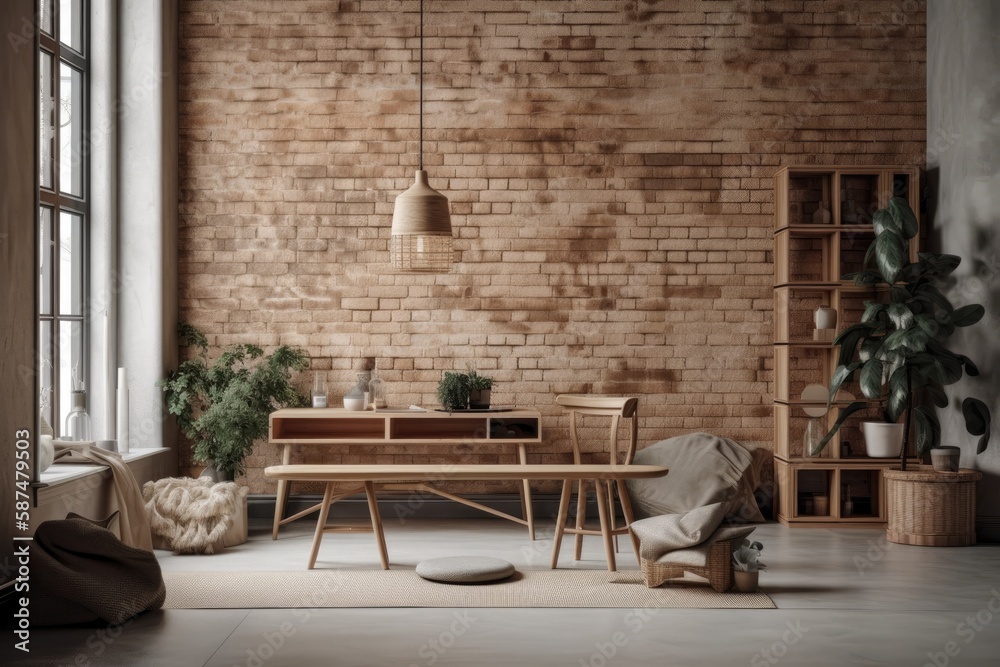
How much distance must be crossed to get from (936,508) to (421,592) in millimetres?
3310

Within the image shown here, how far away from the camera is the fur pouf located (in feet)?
17.9

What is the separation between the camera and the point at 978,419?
581cm

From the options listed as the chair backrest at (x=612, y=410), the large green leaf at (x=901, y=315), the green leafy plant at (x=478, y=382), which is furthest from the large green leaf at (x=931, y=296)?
the green leafy plant at (x=478, y=382)

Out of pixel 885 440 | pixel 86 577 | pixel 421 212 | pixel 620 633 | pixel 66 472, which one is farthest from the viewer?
pixel 885 440

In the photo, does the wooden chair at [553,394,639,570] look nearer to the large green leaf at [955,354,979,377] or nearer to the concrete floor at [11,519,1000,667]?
the concrete floor at [11,519,1000,667]

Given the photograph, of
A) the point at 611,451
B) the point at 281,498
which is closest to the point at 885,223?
the point at 611,451

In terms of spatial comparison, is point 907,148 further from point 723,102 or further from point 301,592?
point 301,592

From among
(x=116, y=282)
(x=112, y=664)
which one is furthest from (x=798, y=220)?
(x=112, y=664)

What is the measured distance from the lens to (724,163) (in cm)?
673

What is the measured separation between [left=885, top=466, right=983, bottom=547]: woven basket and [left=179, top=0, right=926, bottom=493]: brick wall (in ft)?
3.91

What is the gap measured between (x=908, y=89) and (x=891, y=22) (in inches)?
19.8

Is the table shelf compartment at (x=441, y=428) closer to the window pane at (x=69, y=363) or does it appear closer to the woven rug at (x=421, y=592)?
the woven rug at (x=421, y=592)

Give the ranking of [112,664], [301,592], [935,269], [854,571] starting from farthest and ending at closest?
[935,269] → [854,571] → [301,592] → [112,664]

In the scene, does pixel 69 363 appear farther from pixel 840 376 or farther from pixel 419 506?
pixel 840 376
